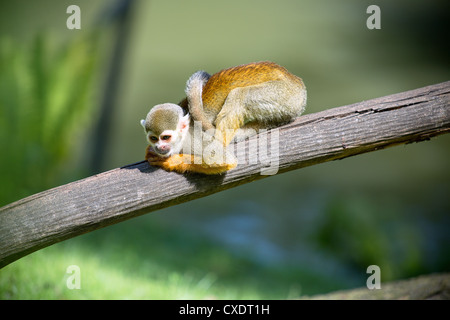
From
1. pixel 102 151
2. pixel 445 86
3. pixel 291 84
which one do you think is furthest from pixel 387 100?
pixel 102 151

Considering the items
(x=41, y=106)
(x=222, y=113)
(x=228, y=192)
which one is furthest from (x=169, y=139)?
(x=228, y=192)

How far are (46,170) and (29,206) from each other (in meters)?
4.17

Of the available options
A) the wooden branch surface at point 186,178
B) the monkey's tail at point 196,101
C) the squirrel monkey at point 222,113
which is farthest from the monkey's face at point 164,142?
the monkey's tail at point 196,101

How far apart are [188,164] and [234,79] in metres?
0.86

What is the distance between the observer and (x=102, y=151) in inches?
331

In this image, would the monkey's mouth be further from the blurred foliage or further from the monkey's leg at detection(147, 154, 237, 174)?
the blurred foliage

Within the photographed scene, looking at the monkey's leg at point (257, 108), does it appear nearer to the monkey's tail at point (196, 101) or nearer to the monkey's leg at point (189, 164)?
the monkey's tail at point (196, 101)

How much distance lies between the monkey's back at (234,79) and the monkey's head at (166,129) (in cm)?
27

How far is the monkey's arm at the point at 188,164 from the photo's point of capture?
3026 mm

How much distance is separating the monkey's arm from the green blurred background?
5.74 ft

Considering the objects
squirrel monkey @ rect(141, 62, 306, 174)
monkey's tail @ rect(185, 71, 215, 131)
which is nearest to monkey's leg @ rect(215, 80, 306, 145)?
squirrel monkey @ rect(141, 62, 306, 174)

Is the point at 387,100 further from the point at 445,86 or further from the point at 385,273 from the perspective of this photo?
the point at 385,273

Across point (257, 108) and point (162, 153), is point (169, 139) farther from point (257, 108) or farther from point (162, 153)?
point (257, 108)

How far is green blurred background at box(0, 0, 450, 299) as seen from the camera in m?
5.83
